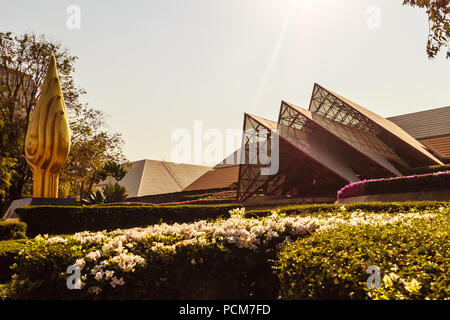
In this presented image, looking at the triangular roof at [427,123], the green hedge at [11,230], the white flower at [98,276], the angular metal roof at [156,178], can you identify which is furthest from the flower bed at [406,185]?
the angular metal roof at [156,178]

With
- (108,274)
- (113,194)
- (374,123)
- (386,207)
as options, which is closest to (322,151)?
(374,123)

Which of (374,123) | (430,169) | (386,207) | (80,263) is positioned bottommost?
(80,263)

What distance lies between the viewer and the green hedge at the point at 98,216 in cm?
1312

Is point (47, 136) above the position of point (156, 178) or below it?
below

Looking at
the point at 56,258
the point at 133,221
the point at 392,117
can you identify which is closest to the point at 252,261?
the point at 56,258

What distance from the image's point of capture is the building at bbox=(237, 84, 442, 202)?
2406cm

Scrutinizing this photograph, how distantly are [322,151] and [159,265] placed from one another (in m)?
22.8

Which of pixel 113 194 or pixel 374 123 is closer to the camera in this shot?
pixel 113 194

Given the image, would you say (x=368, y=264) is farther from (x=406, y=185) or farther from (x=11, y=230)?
(x=406, y=185)

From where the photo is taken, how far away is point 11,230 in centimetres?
1081

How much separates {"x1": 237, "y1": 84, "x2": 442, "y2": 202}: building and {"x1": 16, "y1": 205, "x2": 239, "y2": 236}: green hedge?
1063 cm

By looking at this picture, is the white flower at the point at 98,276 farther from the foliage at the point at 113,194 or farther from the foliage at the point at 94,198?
the foliage at the point at 113,194

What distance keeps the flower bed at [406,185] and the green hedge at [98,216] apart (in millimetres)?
6226
